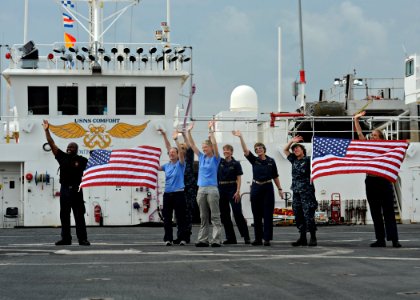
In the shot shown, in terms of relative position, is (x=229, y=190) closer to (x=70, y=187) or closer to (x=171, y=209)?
(x=171, y=209)

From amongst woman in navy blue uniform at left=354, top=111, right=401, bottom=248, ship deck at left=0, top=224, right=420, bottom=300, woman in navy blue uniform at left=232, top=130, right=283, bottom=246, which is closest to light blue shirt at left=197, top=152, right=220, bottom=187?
woman in navy blue uniform at left=232, top=130, right=283, bottom=246

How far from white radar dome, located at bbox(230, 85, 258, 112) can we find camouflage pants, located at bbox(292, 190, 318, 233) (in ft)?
75.0

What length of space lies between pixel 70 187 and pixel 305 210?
150 inches

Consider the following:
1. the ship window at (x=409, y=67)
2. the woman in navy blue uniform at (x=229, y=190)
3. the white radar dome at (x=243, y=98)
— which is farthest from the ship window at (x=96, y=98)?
the ship window at (x=409, y=67)

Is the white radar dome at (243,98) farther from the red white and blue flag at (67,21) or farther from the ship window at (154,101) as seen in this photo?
the ship window at (154,101)

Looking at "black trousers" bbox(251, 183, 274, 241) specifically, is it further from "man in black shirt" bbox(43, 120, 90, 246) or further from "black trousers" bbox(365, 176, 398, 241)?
"man in black shirt" bbox(43, 120, 90, 246)

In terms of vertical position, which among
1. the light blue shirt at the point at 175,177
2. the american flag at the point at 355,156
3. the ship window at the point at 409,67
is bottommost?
the light blue shirt at the point at 175,177

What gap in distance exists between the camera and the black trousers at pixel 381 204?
46.6ft

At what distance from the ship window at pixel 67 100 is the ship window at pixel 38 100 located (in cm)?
39

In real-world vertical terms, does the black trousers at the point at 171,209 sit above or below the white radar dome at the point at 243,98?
below

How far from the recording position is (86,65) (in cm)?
2798

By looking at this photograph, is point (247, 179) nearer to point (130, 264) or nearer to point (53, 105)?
point (53, 105)

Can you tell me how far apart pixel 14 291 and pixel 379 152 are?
864 centimetres

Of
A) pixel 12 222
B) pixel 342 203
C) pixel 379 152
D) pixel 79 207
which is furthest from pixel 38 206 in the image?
pixel 379 152
